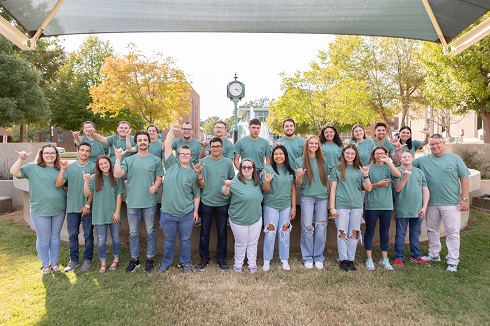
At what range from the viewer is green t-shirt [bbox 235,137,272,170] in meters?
5.49

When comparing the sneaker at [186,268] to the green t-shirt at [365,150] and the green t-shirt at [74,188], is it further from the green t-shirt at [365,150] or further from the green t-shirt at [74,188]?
the green t-shirt at [365,150]

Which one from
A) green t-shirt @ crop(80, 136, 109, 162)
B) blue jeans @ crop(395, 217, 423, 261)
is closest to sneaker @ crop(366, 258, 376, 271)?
blue jeans @ crop(395, 217, 423, 261)

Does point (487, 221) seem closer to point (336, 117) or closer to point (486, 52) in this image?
point (486, 52)

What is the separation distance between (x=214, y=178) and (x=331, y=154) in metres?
1.90

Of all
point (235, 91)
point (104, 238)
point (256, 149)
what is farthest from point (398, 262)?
point (235, 91)

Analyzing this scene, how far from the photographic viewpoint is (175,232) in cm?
473

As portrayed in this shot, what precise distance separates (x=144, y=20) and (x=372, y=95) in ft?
86.0

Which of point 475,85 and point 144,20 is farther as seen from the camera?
point 475,85

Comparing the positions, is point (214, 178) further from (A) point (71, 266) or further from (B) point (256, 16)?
(A) point (71, 266)

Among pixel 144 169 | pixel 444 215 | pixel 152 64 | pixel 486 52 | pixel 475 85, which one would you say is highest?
pixel 152 64

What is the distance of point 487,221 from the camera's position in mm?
7379

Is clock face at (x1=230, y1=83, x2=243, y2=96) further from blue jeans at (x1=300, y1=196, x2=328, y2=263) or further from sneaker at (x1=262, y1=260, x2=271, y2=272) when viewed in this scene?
sneaker at (x1=262, y1=260, x2=271, y2=272)

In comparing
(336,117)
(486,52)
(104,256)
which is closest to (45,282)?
(104,256)

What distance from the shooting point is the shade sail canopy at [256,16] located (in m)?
3.22
